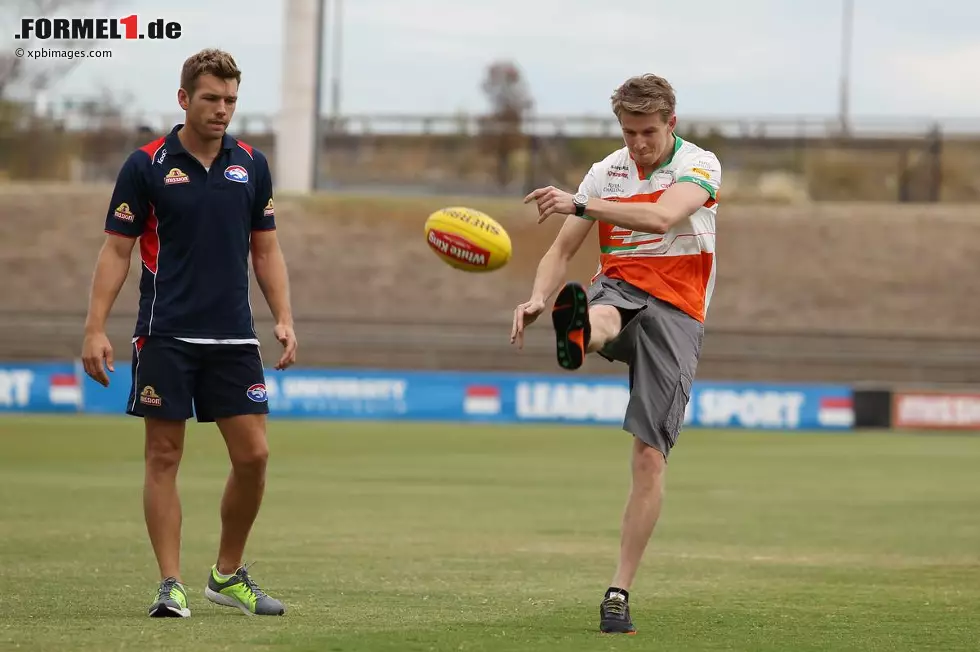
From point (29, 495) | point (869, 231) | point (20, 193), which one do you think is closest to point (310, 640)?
point (29, 495)

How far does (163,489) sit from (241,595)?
1.93 ft

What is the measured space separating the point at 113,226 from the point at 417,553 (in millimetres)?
3785

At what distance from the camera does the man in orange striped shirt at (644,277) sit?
647cm

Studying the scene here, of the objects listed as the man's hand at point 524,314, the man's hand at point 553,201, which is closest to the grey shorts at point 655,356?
the man's hand at point 524,314

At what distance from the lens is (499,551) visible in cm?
994

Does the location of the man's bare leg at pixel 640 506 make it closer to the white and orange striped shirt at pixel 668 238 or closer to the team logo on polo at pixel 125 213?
the white and orange striped shirt at pixel 668 238

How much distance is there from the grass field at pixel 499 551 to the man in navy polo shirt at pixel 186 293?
2.21 ft

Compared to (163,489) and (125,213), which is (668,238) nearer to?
(125,213)

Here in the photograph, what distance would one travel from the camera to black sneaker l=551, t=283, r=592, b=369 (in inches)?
248

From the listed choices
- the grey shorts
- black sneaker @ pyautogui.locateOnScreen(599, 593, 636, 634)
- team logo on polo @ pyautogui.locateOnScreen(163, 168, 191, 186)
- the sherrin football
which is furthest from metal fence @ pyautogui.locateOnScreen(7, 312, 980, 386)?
black sneaker @ pyautogui.locateOnScreen(599, 593, 636, 634)

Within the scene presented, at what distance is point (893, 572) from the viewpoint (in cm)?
907

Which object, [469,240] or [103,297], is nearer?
[103,297]

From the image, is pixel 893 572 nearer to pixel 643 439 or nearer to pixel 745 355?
pixel 643 439

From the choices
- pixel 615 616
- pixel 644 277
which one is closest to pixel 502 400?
pixel 644 277
